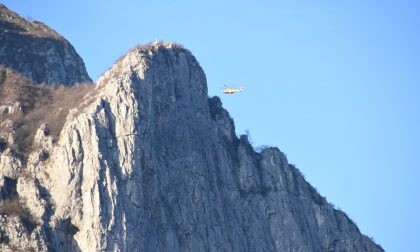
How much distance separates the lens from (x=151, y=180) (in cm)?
14812

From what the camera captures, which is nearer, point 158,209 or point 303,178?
point 158,209

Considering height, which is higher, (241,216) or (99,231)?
(241,216)

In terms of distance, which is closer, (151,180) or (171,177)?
(151,180)

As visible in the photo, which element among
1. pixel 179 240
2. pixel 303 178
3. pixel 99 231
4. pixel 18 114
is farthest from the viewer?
pixel 303 178

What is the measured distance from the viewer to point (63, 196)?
470 ft

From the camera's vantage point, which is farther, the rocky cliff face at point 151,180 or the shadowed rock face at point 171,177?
the shadowed rock face at point 171,177

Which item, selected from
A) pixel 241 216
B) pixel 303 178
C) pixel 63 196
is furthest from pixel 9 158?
pixel 303 178

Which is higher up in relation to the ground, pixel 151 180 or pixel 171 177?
pixel 171 177

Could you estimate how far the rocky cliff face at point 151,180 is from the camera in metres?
140

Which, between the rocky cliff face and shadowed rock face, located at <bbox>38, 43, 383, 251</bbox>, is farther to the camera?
shadowed rock face, located at <bbox>38, 43, 383, 251</bbox>

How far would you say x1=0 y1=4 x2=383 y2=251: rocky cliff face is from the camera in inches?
5527

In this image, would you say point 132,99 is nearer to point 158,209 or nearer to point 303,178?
point 158,209

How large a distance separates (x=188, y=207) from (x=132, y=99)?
1424 centimetres

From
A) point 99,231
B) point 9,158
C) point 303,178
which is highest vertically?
point 303,178
